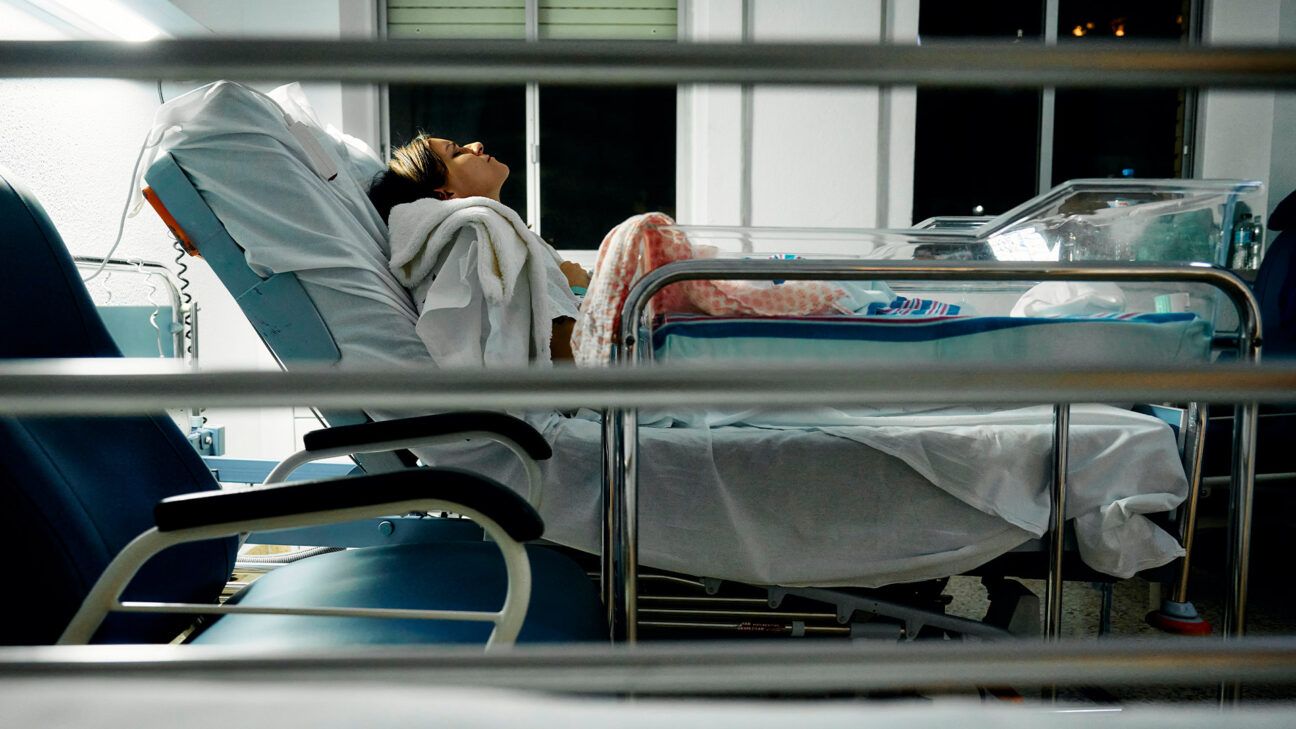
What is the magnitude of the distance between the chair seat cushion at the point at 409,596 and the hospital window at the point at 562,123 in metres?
3.56

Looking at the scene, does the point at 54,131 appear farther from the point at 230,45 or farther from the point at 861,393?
the point at 861,393

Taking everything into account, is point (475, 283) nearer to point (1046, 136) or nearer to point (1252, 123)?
point (1046, 136)


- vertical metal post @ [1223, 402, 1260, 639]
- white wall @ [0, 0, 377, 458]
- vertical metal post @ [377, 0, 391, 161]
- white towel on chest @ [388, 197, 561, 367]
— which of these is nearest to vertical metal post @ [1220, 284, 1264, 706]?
vertical metal post @ [1223, 402, 1260, 639]

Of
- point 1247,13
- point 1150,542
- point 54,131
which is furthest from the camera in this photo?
point 1247,13

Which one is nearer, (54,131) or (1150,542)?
(1150,542)

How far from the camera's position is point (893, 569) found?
4.34 ft

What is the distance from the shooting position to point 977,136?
459cm

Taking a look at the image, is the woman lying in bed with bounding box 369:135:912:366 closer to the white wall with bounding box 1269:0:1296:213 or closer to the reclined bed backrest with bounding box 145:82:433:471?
the reclined bed backrest with bounding box 145:82:433:471

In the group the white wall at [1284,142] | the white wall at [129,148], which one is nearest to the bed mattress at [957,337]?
the white wall at [129,148]

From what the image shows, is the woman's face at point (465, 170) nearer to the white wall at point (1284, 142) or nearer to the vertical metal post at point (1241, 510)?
the vertical metal post at point (1241, 510)

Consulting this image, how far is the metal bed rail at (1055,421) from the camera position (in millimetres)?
1174

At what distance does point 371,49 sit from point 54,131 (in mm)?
3101

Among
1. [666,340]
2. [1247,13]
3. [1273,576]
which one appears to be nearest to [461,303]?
[666,340]

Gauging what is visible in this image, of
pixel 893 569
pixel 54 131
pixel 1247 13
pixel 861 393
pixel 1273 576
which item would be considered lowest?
pixel 1273 576
